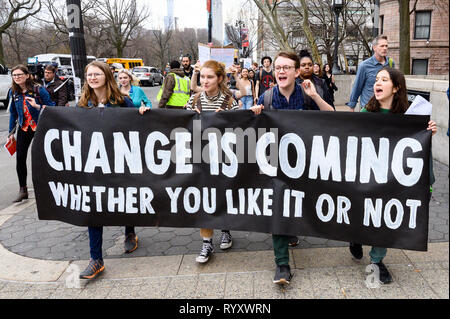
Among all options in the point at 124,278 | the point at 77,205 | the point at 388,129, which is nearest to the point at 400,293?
the point at 388,129

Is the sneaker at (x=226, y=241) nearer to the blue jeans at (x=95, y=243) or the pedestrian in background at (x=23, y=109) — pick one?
the blue jeans at (x=95, y=243)

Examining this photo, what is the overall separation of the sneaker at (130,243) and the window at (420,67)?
33.4 metres

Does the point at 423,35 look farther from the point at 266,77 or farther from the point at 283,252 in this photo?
the point at 283,252

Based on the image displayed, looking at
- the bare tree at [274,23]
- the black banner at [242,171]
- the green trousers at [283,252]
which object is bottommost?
the green trousers at [283,252]

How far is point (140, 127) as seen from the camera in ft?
11.0

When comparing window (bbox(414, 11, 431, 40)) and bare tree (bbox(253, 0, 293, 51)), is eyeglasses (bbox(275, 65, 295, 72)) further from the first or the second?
window (bbox(414, 11, 431, 40))

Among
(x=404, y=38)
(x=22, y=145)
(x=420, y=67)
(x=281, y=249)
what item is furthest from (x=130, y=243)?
(x=420, y=67)

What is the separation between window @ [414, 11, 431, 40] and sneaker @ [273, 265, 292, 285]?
33865mm

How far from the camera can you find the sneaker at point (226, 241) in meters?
3.89

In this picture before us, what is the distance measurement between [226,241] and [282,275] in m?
0.97

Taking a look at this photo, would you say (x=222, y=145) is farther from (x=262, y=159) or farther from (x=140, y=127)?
(x=140, y=127)

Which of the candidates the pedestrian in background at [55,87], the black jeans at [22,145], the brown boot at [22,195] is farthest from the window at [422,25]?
the brown boot at [22,195]
